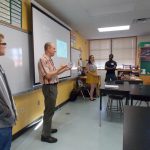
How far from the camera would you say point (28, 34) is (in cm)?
314

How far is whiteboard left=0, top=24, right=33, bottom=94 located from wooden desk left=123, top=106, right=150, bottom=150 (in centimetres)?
192

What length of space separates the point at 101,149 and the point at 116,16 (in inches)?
136

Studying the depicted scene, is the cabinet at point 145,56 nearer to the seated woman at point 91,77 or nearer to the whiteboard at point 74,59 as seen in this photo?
the seated woman at point 91,77

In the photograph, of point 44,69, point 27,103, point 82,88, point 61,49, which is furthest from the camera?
point 82,88

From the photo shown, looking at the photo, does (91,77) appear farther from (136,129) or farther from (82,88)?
(136,129)

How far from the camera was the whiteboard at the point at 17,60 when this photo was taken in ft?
8.48

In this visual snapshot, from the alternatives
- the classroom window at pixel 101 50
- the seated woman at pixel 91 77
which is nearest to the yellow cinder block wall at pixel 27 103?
the seated woman at pixel 91 77

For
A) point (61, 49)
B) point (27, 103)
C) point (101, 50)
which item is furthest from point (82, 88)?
point (27, 103)

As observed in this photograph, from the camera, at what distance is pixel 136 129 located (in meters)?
1.14

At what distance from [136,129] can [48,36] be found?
3124mm

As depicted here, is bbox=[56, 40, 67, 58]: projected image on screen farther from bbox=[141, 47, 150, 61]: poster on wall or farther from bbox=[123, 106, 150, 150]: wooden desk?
bbox=[141, 47, 150, 61]: poster on wall

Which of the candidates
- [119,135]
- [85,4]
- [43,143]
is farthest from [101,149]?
[85,4]

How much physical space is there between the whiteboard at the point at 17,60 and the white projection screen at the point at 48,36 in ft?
0.52

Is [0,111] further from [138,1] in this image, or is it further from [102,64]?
[102,64]
